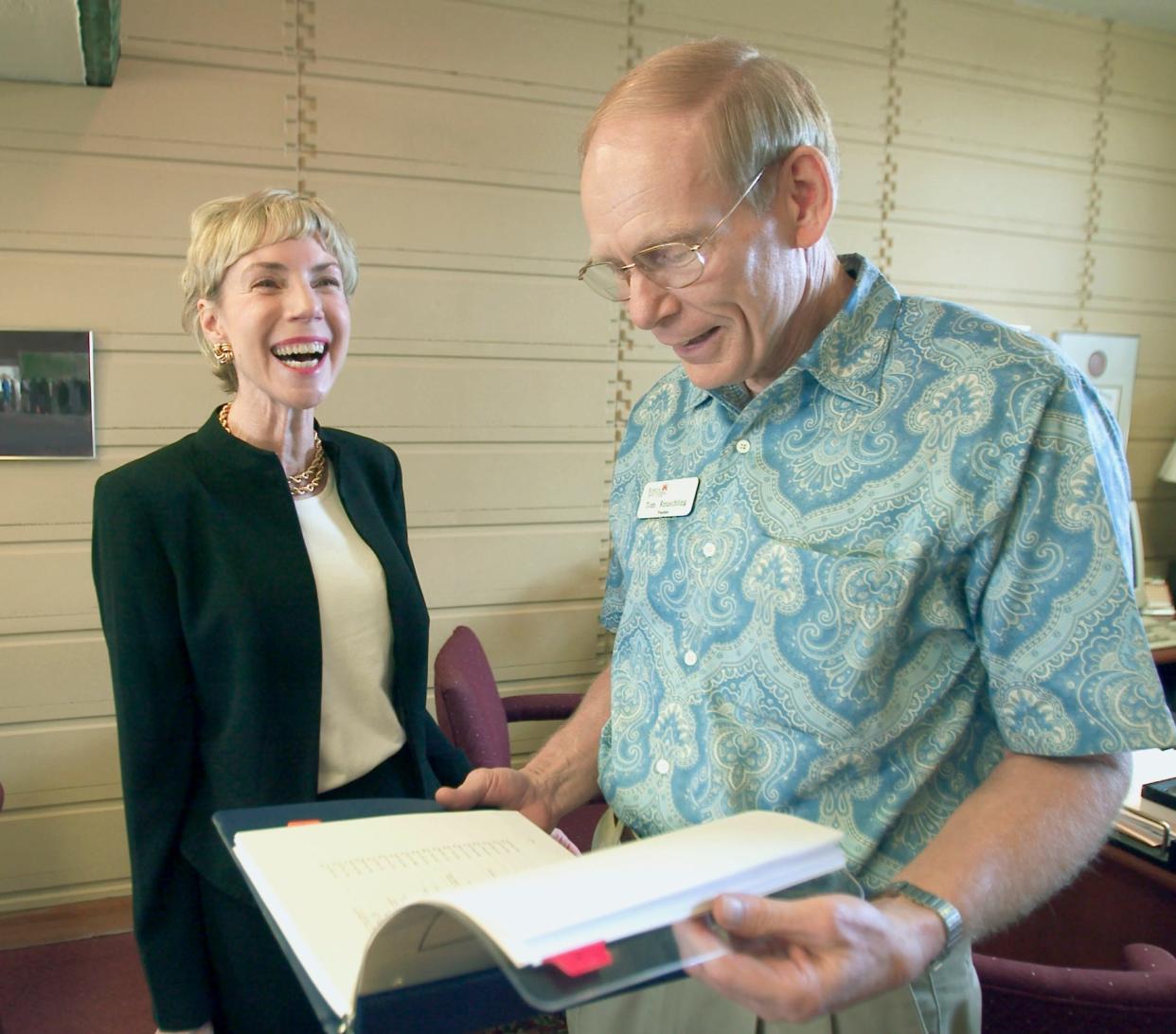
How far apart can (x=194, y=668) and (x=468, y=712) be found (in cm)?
73

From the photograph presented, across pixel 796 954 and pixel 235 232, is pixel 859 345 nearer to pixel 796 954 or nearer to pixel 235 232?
pixel 796 954

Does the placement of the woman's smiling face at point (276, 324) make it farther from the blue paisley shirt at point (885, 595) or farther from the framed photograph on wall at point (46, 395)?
the framed photograph on wall at point (46, 395)

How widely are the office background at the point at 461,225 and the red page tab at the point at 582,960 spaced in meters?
2.82

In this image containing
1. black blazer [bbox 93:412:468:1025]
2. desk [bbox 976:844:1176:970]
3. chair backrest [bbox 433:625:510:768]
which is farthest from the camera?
chair backrest [bbox 433:625:510:768]

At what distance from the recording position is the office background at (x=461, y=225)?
2.94m

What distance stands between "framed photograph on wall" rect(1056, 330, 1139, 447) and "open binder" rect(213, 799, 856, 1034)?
4156mm

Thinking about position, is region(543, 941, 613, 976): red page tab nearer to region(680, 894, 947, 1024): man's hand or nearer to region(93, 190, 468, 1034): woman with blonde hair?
region(680, 894, 947, 1024): man's hand

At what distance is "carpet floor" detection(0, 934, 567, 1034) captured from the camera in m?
2.71

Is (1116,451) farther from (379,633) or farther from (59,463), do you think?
(59,463)

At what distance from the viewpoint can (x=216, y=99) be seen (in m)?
2.98

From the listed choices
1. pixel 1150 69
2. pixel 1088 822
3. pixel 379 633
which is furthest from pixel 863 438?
pixel 1150 69

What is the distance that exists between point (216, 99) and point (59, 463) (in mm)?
1250

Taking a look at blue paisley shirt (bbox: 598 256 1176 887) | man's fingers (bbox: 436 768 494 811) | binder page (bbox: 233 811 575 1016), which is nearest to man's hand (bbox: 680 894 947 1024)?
binder page (bbox: 233 811 575 1016)

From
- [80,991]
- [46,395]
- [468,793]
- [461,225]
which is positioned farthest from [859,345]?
[80,991]
